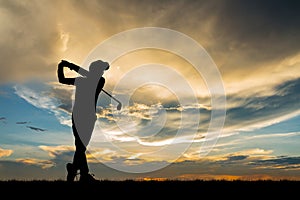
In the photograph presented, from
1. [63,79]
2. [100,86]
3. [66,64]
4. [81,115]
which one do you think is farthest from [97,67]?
[81,115]

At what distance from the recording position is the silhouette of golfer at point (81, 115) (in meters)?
12.4

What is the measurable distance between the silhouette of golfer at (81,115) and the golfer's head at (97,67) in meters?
0.24

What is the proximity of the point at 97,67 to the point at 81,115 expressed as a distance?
6.28 feet

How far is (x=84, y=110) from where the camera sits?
41.1 ft

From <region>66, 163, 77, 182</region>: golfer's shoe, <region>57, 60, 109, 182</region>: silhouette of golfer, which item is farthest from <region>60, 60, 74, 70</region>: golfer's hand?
<region>66, 163, 77, 182</region>: golfer's shoe

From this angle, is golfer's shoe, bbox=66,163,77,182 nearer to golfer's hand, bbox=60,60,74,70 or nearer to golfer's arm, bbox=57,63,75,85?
golfer's arm, bbox=57,63,75,85

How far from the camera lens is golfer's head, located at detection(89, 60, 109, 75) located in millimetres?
12961

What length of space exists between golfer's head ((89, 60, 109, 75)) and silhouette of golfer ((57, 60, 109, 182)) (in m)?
0.24

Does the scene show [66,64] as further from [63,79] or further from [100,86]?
[100,86]

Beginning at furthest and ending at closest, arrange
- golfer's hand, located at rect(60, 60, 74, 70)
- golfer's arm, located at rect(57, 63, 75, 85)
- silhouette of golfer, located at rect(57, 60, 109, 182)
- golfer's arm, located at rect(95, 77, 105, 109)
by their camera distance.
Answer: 1. golfer's arm, located at rect(95, 77, 105, 109)
2. golfer's hand, located at rect(60, 60, 74, 70)
3. silhouette of golfer, located at rect(57, 60, 109, 182)
4. golfer's arm, located at rect(57, 63, 75, 85)

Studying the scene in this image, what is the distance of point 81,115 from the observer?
12.5 metres
